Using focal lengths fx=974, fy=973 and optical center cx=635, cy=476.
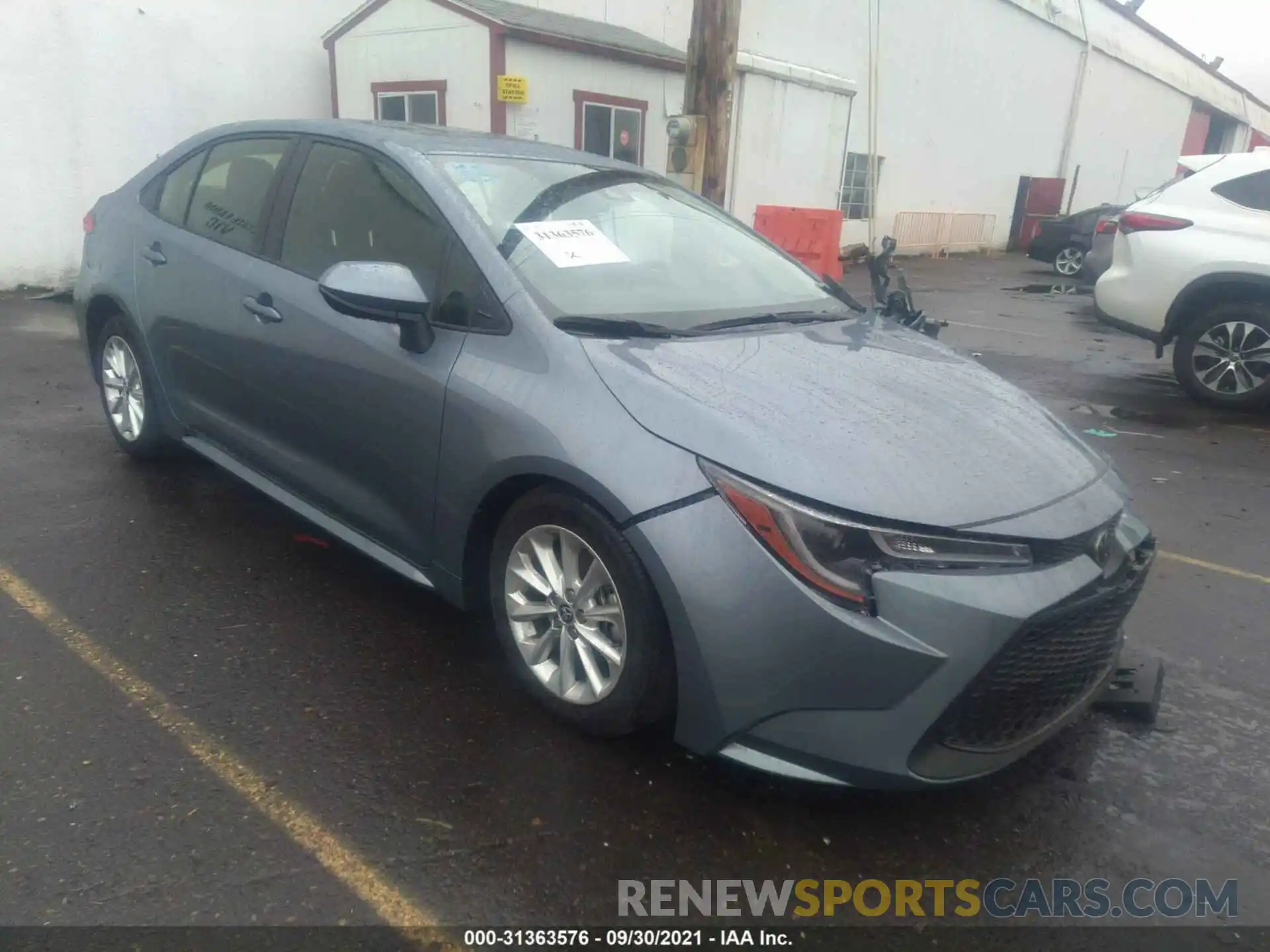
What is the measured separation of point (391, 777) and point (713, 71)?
645 cm

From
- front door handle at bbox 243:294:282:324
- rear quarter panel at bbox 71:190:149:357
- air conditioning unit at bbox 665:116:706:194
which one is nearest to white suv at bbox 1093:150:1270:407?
air conditioning unit at bbox 665:116:706:194

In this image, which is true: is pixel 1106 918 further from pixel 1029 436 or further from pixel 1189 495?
pixel 1189 495

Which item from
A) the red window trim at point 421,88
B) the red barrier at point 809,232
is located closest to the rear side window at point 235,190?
the red window trim at point 421,88

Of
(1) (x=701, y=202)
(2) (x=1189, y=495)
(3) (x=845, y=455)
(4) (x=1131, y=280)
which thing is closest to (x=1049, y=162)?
(4) (x=1131, y=280)

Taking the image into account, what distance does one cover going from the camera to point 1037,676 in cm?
229

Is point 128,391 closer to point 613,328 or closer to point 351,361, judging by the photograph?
point 351,361

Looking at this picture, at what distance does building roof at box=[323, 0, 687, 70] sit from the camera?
10.2 metres

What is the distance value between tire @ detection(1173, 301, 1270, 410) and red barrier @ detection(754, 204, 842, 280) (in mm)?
5160

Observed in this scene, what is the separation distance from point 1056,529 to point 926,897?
918 mm

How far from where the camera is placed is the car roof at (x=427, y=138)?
11.0ft

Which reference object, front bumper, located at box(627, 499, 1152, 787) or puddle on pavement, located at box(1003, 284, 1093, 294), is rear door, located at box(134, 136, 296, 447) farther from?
puddle on pavement, located at box(1003, 284, 1093, 294)

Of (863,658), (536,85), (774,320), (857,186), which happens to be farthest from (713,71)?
(857,186)

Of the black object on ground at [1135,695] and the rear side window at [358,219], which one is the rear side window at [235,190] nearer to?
the rear side window at [358,219]

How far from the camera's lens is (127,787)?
2.44m
